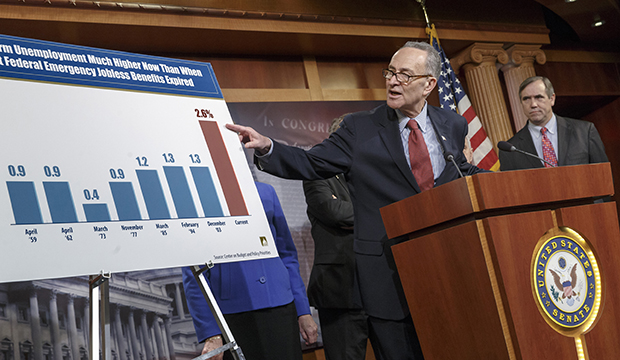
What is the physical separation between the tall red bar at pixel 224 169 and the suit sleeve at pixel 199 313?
1.72 feet

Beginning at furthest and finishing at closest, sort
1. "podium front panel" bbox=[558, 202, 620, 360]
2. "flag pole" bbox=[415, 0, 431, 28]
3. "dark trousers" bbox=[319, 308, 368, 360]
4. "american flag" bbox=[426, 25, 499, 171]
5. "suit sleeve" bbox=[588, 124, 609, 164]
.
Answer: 1. "flag pole" bbox=[415, 0, 431, 28]
2. "american flag" bbox=[426, 25, 499, 171]
3. "suit sleeve" bbox=[588, 124, 609, 164]
4. "dark trousers" bbox=[319, 308, 368, 360]
5. "podium front panel" bbox=[558, 202, 620, 360]

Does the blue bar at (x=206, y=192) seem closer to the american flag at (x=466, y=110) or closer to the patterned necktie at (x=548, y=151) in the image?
the patterned necktie at (x=548, y=151)

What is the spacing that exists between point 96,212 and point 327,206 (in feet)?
4.45

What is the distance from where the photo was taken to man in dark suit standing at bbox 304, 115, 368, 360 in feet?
8.05

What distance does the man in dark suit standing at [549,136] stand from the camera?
10.9ft

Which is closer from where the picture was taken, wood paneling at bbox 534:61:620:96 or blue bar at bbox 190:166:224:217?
blue bar at bbox 190:166:224:217

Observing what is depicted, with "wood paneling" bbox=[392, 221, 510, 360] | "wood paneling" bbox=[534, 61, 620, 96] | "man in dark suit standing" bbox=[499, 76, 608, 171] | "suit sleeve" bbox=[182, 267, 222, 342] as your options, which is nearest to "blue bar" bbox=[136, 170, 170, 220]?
"suit sleeve" bbox=[182, 267, 222, 342]

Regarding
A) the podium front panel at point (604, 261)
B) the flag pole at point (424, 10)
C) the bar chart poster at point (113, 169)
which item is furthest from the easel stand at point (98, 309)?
the flag pole at point (424, 10)

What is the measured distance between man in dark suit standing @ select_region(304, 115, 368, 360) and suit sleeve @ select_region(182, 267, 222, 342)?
0.60 meters

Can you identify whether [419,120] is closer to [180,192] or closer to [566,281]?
[566,281]

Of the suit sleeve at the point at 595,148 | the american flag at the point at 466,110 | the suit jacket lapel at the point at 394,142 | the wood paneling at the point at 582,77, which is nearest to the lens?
the suit jacket lapel at the point at 394,142

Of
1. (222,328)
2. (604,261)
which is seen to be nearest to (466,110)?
(604,261)

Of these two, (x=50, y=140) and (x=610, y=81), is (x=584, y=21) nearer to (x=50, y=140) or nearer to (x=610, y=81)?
(x=610, y=81)

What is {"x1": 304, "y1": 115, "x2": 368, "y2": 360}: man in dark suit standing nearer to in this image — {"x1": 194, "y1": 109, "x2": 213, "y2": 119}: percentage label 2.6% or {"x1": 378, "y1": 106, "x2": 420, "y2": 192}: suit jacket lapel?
{"x1": 378, "y1": 106, "x2": 420, "y2": 192}: suit jacket lapel
